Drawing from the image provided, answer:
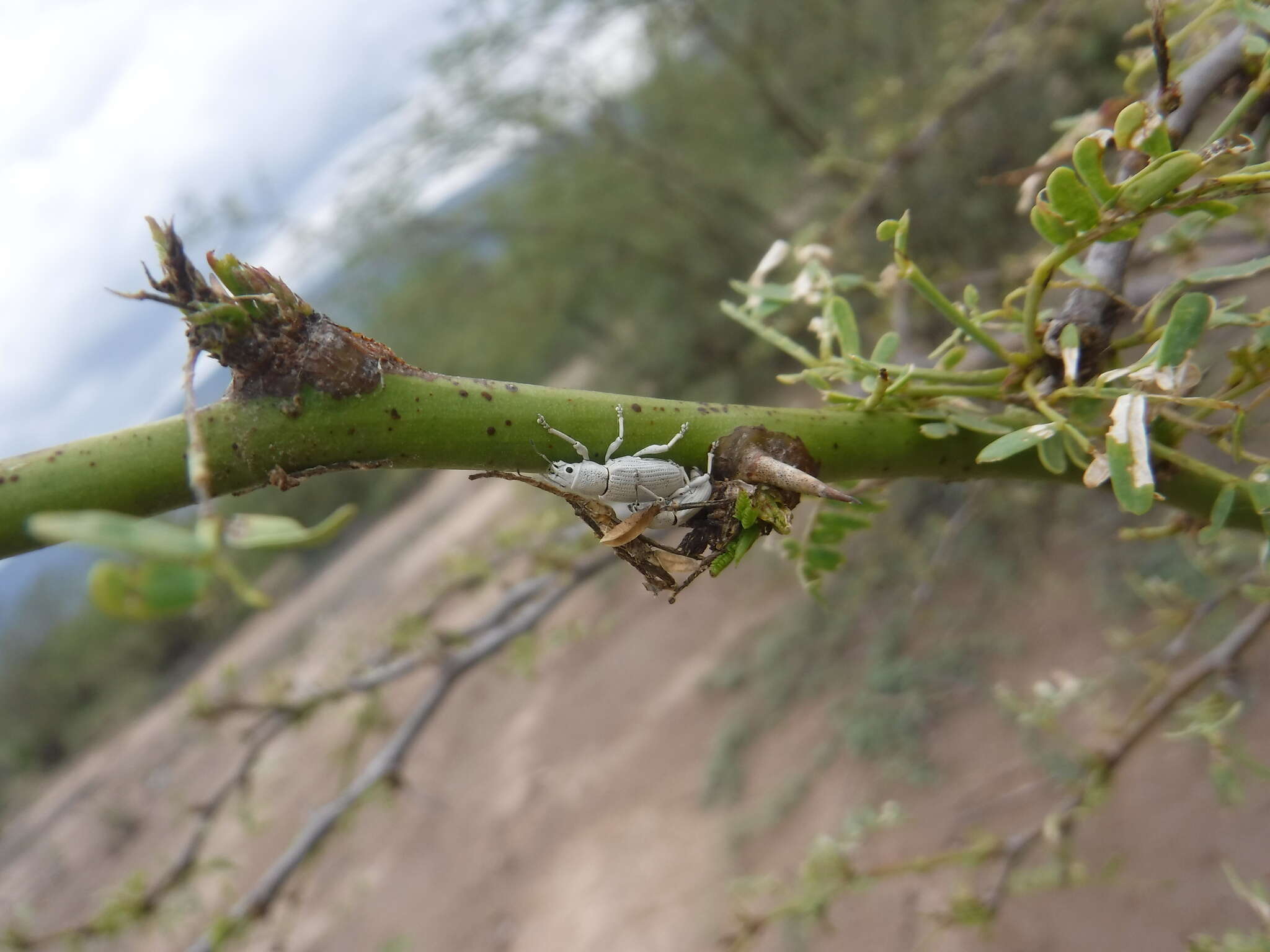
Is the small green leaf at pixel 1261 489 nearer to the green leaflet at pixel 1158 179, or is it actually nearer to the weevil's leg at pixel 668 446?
the green leaflet at pixel 1158 179

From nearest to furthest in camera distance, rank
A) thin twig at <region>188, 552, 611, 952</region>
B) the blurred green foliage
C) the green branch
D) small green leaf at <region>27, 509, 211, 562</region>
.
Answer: small green leaf at <region>27, 509, 211, 562</region> → the green branch → thin twig at <region>188, 552, 611, 952</region> → the blurred green foliage

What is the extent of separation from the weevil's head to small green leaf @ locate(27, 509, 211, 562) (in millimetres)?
266

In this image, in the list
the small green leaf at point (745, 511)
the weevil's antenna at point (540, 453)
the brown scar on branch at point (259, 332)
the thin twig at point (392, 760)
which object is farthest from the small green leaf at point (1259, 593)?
the thin twig at point (392, 760)

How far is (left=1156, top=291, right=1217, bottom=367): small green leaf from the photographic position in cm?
47

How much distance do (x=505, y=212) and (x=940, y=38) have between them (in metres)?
3.56

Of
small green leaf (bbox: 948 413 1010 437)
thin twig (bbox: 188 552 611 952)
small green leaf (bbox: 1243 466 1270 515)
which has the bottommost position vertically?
thin twig (bbox: 188 552 611 952)

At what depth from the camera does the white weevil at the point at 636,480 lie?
1.59ft

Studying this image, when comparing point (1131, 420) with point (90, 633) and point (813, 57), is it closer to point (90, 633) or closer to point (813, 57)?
point (813, 57)

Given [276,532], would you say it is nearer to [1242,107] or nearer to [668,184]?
[1242,107]

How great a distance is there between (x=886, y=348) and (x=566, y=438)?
270 mm

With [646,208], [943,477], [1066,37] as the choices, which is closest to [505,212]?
[646,208]

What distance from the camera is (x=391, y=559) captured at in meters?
10.8

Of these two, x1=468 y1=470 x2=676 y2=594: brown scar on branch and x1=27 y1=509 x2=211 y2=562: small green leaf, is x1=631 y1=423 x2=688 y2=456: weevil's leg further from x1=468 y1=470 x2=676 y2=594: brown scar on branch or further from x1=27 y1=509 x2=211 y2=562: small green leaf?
x1=27 y1=509 x2=211 y2=562: small green leaf

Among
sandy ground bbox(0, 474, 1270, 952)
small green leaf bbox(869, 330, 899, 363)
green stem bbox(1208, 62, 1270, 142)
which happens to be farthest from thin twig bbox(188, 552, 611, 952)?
green stem bbox(1208, 62, 1270, 142)
